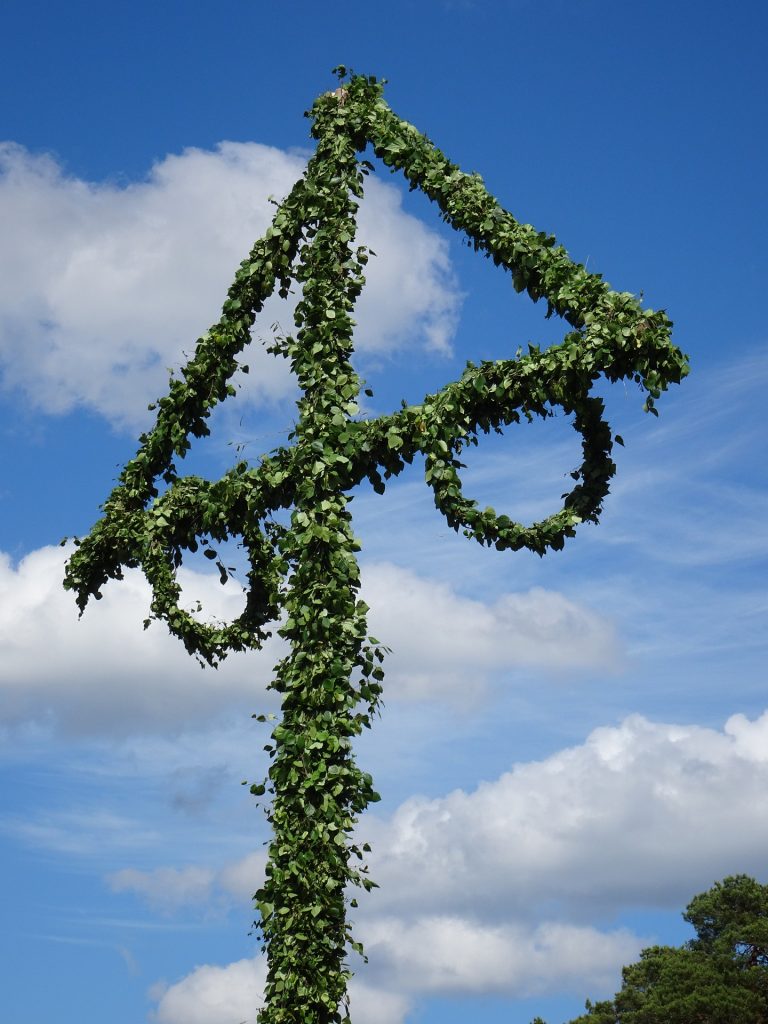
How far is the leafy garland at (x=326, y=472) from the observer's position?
862cm

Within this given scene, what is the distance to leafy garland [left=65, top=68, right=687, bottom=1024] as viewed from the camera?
8.62 meters

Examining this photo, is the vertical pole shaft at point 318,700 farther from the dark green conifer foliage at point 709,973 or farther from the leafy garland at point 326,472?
the dark green conifer foliage at point 709,973

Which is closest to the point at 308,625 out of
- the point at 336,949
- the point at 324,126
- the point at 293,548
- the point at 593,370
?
the point at 293,548

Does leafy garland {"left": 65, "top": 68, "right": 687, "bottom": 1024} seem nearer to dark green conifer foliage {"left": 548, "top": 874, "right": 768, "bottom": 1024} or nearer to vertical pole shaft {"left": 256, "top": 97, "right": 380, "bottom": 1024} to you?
vertical pole shaft {"left": 256, "top": 97, "right": 380, "bottom": 1024}

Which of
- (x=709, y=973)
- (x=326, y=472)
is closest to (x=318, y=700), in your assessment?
(x=326, y=472)

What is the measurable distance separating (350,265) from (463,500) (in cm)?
253

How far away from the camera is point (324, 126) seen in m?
11.2

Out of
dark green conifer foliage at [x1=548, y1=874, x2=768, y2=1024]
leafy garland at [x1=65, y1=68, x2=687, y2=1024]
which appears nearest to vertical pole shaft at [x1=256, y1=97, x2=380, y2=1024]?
leafy garland at [x1=65, y1=68, x2=687, y2=1024]

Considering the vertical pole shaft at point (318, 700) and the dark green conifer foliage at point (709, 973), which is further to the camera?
the dark green conifer foliage at point (709, 973)

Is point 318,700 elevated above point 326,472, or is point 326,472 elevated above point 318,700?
point 326,472

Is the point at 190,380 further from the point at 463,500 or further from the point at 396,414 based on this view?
the point at 463,500

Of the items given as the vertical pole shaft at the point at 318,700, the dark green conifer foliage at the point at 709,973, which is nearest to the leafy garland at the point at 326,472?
the vertical pole shaft at the point at 318,700

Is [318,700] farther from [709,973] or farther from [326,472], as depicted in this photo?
[709,973]

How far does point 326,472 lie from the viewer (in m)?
9.70
